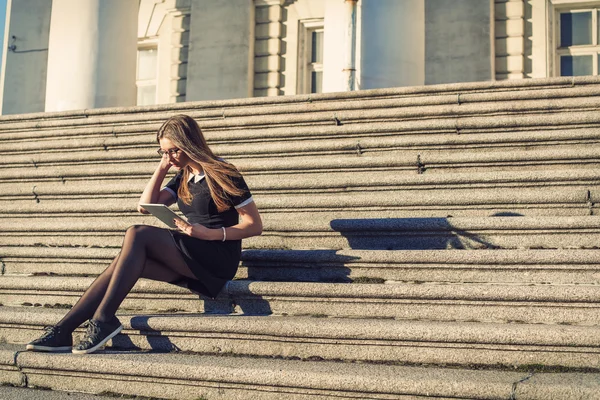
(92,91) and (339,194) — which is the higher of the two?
(92,91)

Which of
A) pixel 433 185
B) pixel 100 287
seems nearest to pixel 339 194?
pixel 433 185

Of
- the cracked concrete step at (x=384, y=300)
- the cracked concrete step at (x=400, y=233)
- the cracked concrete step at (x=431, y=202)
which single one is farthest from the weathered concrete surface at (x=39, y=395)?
the cracked concrete step at (x=431, y=202)

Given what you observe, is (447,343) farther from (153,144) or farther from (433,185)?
(153,144)

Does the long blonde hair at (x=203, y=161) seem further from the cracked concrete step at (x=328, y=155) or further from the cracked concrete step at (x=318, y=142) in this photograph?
the cracked concrete step at (x=318, y=142)

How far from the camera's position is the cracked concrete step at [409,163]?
17.8 ft

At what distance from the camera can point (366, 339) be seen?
142 inches

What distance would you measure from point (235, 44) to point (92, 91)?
15.1ft

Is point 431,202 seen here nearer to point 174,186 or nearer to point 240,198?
point 240,198

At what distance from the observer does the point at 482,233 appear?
4578 mm

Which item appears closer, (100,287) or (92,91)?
(100,287)

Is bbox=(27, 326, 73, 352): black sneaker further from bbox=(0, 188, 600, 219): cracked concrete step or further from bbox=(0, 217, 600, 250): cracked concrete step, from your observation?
bbox=(0, 188, 600, 219): cracked concrete step

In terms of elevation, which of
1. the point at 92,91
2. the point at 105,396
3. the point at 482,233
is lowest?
the point at 105,396

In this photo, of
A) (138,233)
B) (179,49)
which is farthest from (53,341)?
(179,49)

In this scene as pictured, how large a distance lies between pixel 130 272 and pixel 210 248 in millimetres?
449
